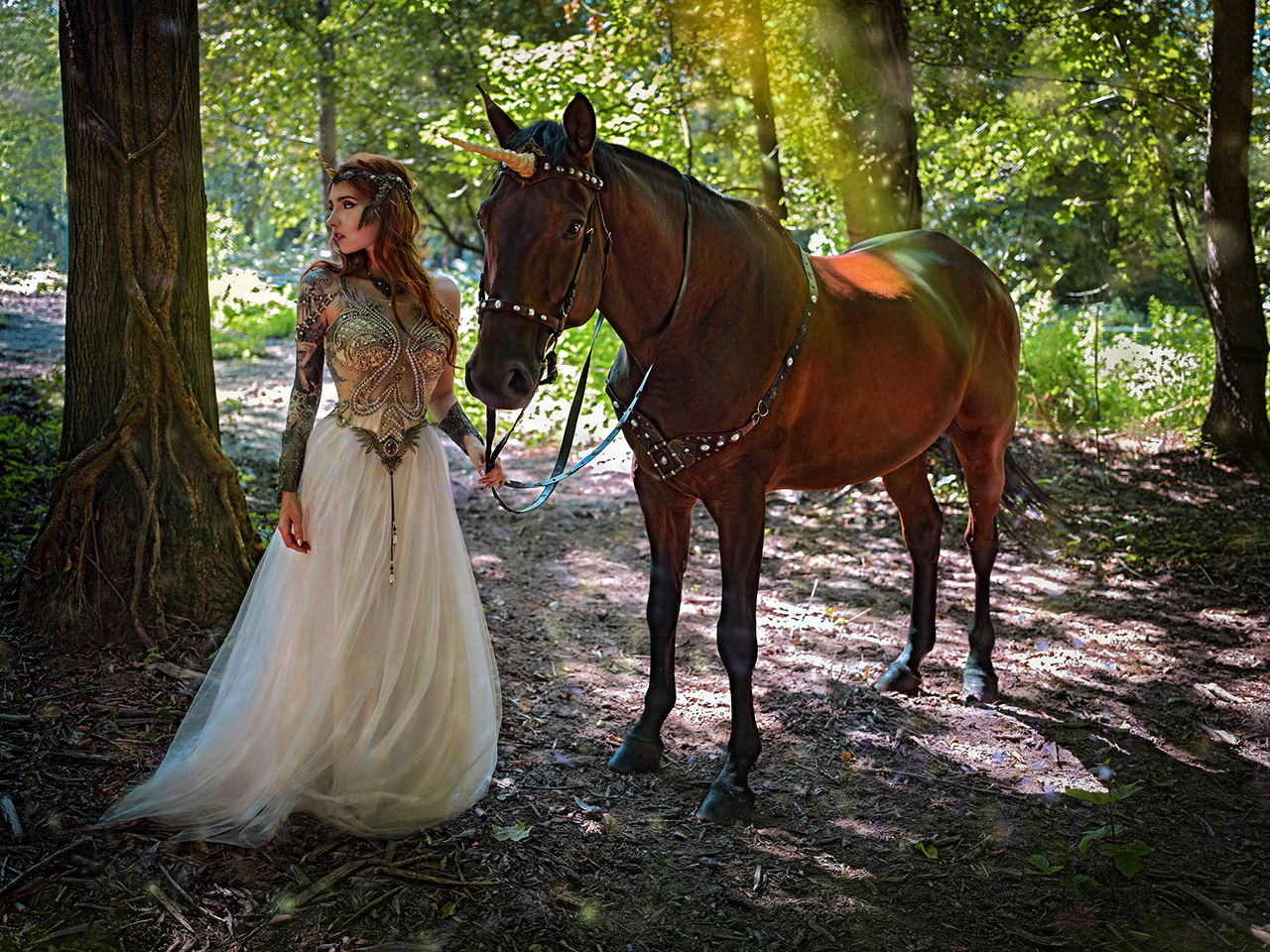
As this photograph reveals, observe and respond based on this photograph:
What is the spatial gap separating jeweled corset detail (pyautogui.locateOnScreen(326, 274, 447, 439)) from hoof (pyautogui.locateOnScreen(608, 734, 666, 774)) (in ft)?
4.84

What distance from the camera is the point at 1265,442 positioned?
699 centimetres

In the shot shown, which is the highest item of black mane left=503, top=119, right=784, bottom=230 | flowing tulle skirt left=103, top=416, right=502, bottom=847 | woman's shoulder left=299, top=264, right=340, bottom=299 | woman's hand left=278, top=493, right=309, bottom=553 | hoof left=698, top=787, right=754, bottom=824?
black mane left=503, top=119, right=784, bottom=230

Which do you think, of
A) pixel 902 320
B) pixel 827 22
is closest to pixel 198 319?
pixel 902 320

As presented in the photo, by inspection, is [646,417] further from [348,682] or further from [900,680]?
[900,680]

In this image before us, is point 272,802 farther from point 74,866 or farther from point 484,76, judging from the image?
point 484,76

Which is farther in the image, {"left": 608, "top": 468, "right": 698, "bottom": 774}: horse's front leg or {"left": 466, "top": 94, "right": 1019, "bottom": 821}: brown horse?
{"left": 608, "top": 468, "right": 698, "bottom": 774}: horse's front leg

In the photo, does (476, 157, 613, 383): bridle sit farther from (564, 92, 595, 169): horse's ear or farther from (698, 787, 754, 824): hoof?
(698, 787, 754, 824): hoof

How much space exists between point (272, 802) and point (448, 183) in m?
16.6

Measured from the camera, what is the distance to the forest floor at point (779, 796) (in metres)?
2.36

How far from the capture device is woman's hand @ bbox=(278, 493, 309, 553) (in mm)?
2688

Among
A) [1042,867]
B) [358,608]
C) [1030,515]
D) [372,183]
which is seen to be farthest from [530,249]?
[1030,515]

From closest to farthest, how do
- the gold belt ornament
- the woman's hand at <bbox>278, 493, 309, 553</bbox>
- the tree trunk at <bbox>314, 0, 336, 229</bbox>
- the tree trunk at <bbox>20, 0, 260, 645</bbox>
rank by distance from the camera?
the woman's hand at <bbox>278, 493, 309, 553</bbox> → the gold belt ornament → the tree trunk at <bbox>20, 0, 260, 645</bbox> → the tree trunk at <bbox>314, 0, 336, 229</bbox>

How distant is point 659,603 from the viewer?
333 cm

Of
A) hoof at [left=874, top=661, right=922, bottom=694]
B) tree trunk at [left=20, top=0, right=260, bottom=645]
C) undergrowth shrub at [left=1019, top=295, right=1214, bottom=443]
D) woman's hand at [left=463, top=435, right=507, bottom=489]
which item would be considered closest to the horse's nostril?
woman's hand at [left=463, top=435, right=507, bottom=489]
